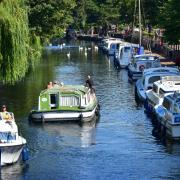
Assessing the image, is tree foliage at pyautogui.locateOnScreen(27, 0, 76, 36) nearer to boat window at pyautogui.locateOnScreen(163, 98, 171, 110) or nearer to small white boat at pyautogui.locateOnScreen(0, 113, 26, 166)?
boat window at pyautogui.locateOnScreen(163, 98, 171, 110)

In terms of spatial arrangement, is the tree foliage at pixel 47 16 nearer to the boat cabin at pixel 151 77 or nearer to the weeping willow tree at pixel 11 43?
the boat cabin at pixel 151 77

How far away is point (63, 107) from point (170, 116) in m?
9.40

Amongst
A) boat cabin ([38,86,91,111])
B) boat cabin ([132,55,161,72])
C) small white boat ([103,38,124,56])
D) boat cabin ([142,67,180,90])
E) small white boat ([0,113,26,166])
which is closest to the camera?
small white boat ([0,113,26,166])

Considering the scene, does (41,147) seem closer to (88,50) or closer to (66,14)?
(66,14)

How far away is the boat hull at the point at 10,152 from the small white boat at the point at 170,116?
34.0 ft

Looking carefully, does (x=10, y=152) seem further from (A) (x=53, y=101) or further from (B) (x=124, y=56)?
(B) (x=124, y=56)

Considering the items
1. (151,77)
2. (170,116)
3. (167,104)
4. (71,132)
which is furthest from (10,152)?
(151,77)

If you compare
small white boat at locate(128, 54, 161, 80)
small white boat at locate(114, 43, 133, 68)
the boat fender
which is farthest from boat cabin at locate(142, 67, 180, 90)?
small white boat at locate(114, 43, 133, 68)

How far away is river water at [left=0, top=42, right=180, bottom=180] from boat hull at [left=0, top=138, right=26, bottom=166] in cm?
38

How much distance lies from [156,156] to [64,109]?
37.8 ft

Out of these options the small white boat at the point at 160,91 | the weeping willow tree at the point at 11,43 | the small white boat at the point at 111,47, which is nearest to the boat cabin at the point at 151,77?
the small white boat at the point at 160,91

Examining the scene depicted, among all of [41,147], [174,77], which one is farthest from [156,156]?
[174,77]

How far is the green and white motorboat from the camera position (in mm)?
49781

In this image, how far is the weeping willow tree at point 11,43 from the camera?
1758 inches
